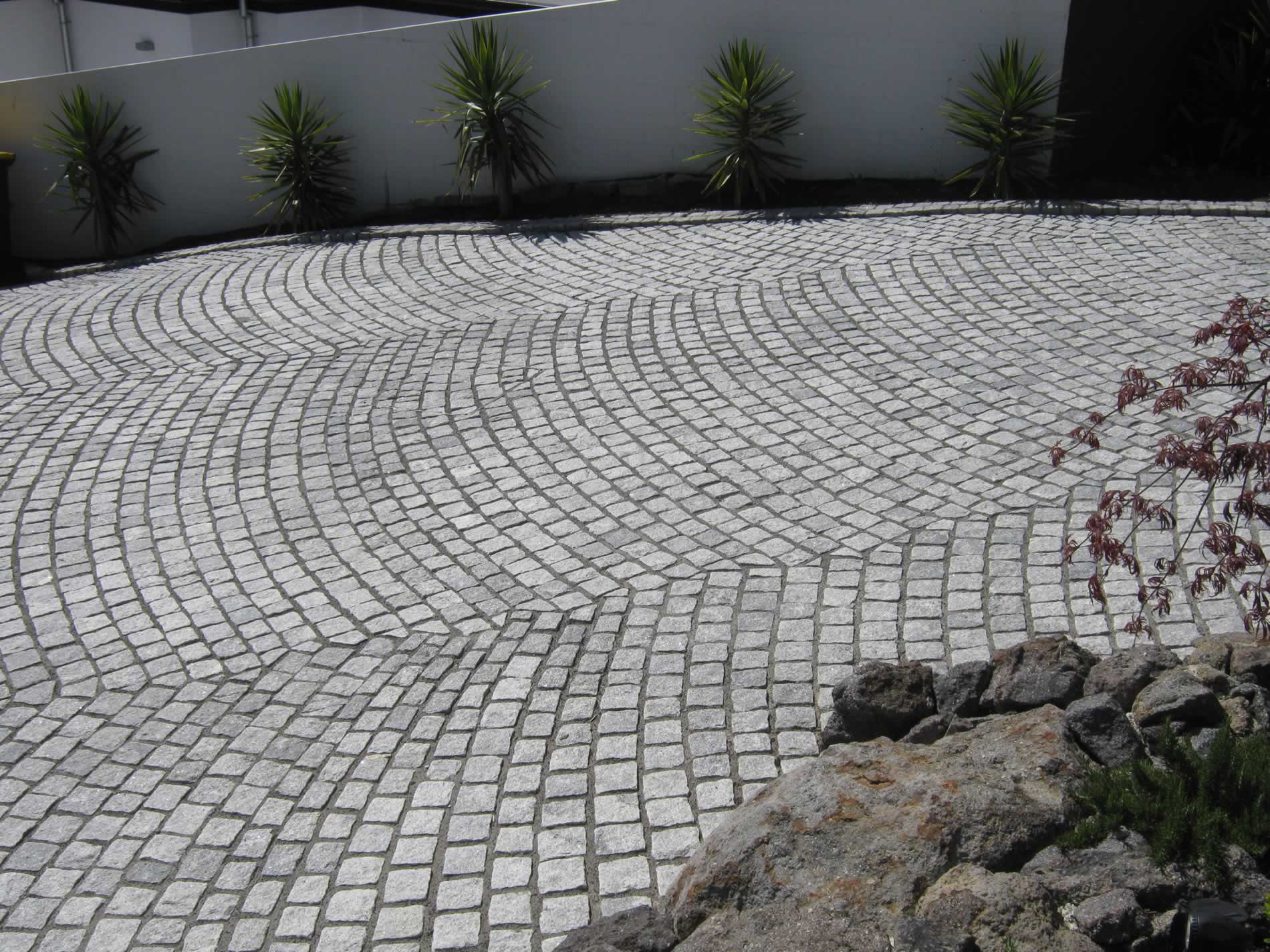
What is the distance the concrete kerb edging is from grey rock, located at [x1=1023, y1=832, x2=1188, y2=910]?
8512 mm

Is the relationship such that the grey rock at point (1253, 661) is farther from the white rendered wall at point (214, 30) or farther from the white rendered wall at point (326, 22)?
the white rendered wall at point (214, 30)

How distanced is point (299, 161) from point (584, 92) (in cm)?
308

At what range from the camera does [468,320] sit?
964 centimetres

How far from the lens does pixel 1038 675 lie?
4.49 metres

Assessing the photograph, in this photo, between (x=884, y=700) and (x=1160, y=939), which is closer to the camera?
(x=1160, y=939)

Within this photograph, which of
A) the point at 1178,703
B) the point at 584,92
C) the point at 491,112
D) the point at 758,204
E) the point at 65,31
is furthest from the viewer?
the point at 65,31

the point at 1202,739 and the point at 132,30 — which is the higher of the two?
the point at 132,30

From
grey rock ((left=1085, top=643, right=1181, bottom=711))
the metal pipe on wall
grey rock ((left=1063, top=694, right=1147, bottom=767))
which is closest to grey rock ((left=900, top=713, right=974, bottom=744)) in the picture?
grey rock ((left=1063, top=694, right=1147, bottom=767))

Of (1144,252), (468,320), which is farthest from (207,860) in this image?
(1144,252)

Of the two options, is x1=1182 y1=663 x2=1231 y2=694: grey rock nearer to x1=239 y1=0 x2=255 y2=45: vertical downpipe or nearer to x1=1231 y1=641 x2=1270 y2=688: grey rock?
x1=1231 y1=641 x2=1270 y2=688: grey rock

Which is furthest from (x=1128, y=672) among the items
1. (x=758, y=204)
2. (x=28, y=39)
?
(x=28, y=39)

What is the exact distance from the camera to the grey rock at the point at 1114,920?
10.5 ft

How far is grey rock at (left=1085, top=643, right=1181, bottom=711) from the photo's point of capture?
4371 mm

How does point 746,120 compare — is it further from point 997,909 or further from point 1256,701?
point 997,909
